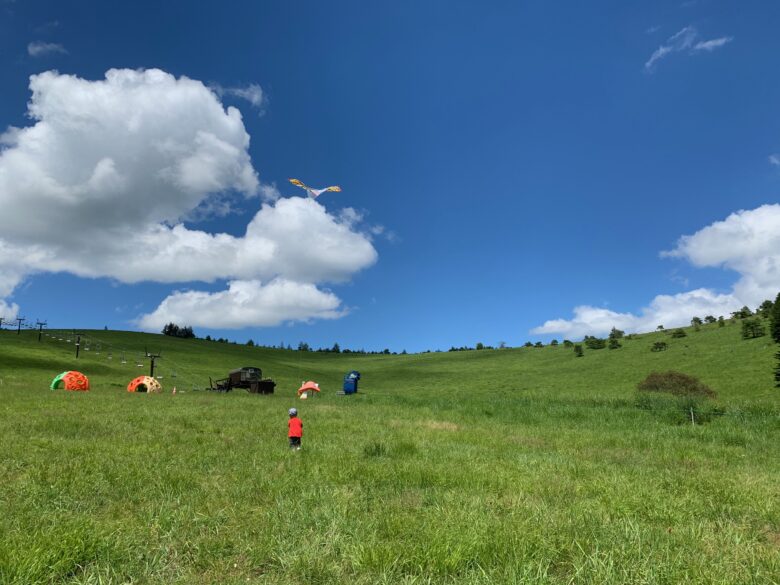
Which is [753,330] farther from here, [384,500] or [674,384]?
[384,500]

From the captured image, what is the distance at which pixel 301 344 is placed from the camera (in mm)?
197250

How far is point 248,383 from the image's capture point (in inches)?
2403

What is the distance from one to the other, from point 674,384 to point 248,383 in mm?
53350

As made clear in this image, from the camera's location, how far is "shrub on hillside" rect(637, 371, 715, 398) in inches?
2239

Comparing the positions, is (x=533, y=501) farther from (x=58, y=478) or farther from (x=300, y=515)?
(x=58, y=478)

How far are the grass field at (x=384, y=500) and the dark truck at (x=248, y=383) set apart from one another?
3549 cm

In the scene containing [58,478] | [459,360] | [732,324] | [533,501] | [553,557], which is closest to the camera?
[553,557]

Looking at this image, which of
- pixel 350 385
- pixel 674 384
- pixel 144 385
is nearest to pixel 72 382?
pixel 144 385

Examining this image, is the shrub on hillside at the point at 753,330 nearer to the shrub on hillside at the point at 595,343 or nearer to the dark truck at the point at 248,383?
the shrub on hillside at the point at 595,343

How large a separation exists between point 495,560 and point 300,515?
10.0 ft

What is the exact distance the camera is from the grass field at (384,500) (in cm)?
548

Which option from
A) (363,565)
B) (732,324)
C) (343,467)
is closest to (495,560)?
(363,565)

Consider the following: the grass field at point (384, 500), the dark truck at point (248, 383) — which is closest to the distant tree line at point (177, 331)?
the dark truck at point (248, 383)

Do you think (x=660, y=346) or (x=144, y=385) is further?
(x=660, y=346)
